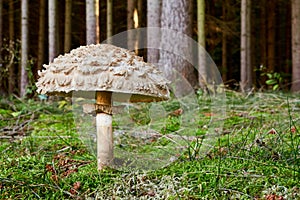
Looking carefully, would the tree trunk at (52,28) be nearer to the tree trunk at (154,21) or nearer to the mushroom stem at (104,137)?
the tree trunk at (154,21)

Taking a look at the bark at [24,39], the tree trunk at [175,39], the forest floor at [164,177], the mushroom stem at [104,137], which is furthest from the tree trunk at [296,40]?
the mushroom stem at [104,137]

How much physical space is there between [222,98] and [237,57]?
12716 mm

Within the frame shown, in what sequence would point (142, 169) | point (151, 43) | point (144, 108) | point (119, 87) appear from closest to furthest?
point (119, 87), point (142, 169), point (144, 108), point (151, 43)

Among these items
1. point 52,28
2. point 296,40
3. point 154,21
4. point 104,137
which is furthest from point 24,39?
point 296,40

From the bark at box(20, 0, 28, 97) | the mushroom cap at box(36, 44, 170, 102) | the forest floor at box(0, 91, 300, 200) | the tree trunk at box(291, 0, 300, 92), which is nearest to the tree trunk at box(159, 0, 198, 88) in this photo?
the bark at box(20, 0, 28, 97)

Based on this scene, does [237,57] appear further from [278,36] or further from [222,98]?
[222,98]

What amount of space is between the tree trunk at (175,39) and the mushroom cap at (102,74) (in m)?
4.11

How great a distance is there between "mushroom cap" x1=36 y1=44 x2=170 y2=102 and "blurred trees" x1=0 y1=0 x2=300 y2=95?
10.9 ft

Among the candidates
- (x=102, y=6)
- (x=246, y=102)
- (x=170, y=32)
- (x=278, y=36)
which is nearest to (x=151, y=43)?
(x=170, y=32)

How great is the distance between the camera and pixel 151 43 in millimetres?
6910

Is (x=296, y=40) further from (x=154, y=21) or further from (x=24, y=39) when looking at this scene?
(x=24, y=39)

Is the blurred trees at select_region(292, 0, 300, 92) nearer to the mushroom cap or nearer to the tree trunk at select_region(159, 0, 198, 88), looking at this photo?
the tree trunk at select_region(159, 0, 198, 88)

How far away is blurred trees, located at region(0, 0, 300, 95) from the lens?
251 inches

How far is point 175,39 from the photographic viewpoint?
631 cm
